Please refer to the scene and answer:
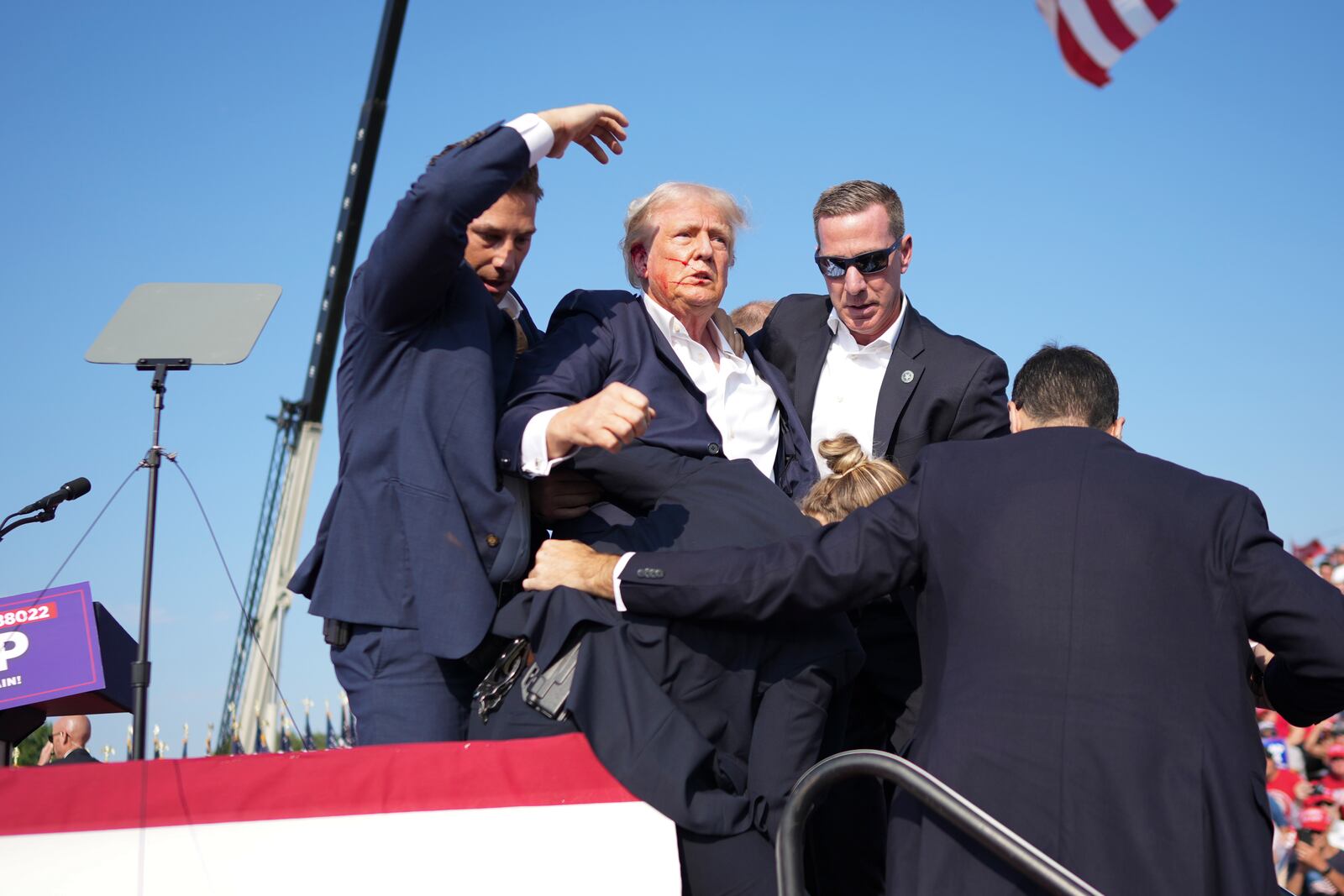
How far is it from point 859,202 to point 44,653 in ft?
11.8

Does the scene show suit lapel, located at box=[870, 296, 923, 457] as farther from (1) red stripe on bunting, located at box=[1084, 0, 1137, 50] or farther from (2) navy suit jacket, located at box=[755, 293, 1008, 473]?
(1) red stripe on bunting, located at box=[1084, 0, 1137, 50]

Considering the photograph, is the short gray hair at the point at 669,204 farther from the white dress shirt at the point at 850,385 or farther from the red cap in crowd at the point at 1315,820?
the red cap in crowd at the point at 1315,820

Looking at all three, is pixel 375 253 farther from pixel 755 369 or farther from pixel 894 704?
pixel 894 704

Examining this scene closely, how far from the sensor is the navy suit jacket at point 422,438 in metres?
3.10

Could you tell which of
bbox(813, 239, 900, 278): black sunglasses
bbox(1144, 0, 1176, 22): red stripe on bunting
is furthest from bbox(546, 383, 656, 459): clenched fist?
bbox(813, 239, 900, 278): black sunglasses

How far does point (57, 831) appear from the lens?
265 cm

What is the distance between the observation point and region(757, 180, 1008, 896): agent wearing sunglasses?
4.36 meters

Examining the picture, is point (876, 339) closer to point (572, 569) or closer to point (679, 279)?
point (679, 279)

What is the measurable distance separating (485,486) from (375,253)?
0.62 metres

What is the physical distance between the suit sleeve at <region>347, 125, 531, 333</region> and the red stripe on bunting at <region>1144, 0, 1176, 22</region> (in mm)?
1534

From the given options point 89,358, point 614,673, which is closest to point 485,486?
point 614,673

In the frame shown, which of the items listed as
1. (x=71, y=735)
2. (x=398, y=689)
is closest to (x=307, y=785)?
(x=398, y=689)

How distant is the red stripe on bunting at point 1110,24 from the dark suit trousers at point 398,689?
2152 millimetres

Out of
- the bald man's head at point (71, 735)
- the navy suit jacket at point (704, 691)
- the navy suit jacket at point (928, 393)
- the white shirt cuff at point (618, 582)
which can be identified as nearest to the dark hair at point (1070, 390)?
the navy suit jacket at point (704, 691)
